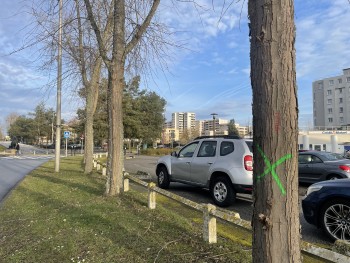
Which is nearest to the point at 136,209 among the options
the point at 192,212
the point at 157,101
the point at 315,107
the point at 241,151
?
the point at 192,212

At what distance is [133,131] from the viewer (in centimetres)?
5806

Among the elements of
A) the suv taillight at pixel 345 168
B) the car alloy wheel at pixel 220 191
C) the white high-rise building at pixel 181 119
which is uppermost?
the white high-rise building at pixel 181 119

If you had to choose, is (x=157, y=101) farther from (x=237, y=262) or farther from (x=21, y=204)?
(x=237, y=262)

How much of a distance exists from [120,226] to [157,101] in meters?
66.1

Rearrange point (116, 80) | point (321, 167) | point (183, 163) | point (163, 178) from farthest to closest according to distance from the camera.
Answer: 1. point (321, 167)
2. point (163, 178)
3. point (183, 163)
4. point (116, 80)

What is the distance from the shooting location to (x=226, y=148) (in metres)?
9.31

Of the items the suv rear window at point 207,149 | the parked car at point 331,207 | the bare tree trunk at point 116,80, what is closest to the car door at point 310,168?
the suv rear window at point 207,149

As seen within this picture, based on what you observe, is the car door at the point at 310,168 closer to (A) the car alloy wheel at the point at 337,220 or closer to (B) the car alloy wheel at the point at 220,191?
(B) the car alloy wheel at the point at 220,191

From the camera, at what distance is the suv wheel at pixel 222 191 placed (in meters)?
8.79

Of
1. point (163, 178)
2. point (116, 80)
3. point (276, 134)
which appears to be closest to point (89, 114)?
point (163, 178)

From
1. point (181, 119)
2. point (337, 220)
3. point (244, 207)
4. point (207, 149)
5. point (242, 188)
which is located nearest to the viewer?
point (337, 220)

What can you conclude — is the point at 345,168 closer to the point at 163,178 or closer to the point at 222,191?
the point at 222,191

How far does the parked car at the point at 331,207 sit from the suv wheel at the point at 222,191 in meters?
2.72

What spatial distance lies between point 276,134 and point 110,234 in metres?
3.86
